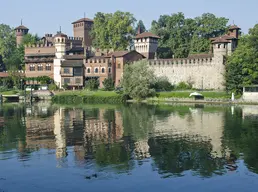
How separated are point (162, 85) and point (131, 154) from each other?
4301 cm

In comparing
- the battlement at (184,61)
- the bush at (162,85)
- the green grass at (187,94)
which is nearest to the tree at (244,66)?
the green grass at (187,94)

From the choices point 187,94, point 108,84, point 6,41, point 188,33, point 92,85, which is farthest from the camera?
point 6,41

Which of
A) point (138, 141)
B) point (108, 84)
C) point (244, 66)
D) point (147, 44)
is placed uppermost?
point (147, 44)

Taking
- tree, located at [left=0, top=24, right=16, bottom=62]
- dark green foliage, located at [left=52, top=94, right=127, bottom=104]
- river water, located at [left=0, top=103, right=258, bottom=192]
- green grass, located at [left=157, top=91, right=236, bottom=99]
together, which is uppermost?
tree, located at [left=0, top=24, right=16, bottom=62]

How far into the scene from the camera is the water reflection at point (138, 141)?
883 inches

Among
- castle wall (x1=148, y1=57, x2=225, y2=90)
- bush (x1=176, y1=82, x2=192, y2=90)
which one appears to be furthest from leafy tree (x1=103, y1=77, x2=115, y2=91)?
bush (x1=176, y1=82, x2=192, y2=90)

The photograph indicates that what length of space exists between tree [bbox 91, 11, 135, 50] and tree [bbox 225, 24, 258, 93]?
107ft

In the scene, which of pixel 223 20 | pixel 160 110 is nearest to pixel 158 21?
pixel 223 20

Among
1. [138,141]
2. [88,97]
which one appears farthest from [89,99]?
[138,141]

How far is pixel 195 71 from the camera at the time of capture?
68875mm

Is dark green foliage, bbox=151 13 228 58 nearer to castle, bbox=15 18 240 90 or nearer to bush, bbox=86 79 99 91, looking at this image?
castle, bbox=15 18 240 90

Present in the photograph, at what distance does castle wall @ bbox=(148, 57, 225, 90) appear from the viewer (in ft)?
218

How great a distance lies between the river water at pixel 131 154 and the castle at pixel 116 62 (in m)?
25.8

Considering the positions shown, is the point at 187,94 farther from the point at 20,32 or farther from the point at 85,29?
the point at 20,32
